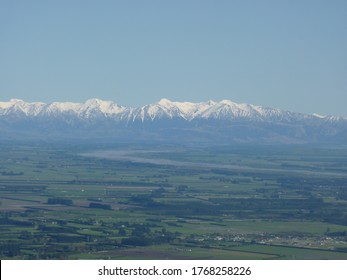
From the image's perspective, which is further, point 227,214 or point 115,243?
point 227,214

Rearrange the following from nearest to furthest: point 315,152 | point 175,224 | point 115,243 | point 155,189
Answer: point 115,243
point 175,224
point 155,189
point 315,152

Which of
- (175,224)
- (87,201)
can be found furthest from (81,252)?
(87,201)

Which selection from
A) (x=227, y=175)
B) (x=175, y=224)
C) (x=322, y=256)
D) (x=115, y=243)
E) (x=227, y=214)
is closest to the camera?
(x=322, y=256)

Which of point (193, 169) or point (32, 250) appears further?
point (193, 169)

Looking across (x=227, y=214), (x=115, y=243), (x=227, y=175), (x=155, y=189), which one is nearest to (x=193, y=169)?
(x=227, y=175)

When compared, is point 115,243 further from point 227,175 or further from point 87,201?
point 227,175

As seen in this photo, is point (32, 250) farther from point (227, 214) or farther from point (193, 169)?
point (193, 169)
